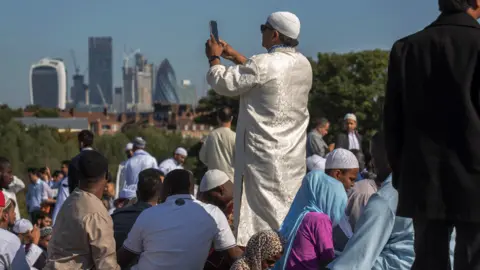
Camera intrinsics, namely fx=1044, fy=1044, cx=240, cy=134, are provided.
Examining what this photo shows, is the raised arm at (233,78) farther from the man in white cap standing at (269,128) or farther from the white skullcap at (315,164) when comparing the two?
the white skullcap at (315,164)

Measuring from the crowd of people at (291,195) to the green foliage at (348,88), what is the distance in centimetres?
5535

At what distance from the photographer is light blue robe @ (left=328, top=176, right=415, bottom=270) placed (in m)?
6.43

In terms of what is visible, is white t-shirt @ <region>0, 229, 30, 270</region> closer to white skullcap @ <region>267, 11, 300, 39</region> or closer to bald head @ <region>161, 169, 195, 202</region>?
bald head @ <region>161, 169, 195, 202</region>

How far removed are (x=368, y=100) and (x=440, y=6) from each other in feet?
212

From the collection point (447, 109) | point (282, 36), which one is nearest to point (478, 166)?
point (447, 109)

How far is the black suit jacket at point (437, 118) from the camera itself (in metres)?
5.07

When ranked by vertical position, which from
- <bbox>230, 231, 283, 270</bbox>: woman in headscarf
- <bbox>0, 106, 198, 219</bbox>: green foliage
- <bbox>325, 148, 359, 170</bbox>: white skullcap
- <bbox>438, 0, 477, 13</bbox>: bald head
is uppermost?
<bbox>438, 0, 477, 13</bbox>: bald head

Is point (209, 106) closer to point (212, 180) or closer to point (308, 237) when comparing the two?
point (212, 180)

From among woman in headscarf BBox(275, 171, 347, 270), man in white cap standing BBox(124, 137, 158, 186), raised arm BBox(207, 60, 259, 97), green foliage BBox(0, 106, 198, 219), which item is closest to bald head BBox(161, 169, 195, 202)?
woman in headscarf BBox(275, 171, 347, 270)

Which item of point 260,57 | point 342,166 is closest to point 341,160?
point 342,166

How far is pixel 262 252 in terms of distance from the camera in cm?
702

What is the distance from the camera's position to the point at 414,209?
522 centimetres

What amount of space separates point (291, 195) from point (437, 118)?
12.9 feet

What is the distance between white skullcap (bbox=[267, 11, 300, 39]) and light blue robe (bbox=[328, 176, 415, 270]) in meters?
2.48
